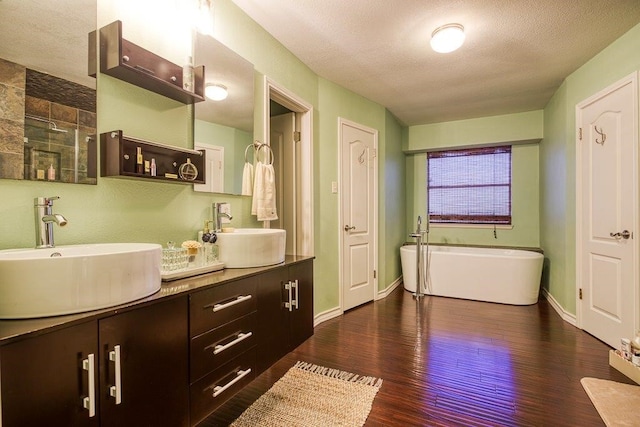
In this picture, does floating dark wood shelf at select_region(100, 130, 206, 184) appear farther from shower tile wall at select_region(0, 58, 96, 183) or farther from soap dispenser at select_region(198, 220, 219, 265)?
soap dispenser at select_region(198, 220, 219, 265)

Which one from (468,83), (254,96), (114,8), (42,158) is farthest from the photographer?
(468,83)

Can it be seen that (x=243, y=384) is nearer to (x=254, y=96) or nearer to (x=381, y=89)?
(x=254, y=96)

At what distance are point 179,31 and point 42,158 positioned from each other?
3.34ft

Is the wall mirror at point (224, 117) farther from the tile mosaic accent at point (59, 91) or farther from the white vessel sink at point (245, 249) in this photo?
the tile mosaic accent at point (59, 91)

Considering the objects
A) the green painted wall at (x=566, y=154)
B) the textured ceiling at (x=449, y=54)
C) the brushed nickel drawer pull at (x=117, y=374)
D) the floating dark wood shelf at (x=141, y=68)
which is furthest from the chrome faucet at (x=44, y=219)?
the green painted wall at (x=566, y=154)

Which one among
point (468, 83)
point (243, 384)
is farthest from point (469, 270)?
point (243, 384)

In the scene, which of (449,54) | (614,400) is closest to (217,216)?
(449,54)

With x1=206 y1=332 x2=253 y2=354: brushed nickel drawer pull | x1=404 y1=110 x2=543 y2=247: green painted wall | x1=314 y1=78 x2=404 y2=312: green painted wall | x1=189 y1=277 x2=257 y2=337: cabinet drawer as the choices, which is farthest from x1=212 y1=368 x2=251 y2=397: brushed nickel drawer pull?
x1=404 y1=110 x2=543 y2=247: green painted wall

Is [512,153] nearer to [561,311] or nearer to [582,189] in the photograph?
[582,189]

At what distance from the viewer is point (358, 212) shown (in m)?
3.67

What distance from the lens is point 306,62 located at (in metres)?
2.88

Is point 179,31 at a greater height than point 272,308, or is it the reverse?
point 179,31

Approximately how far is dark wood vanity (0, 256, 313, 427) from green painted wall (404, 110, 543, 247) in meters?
3.86

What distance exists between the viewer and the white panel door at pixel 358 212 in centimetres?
347
